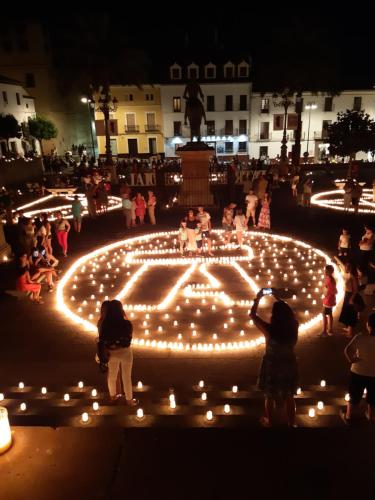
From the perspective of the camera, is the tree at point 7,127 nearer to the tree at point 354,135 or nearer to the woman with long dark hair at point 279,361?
the tree at point 354,135

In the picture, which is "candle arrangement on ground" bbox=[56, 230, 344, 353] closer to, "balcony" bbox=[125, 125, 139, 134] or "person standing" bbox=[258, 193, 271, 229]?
"person standing" bbox=[258, 193, 271, 229]

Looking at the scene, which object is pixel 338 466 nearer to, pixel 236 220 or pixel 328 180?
pixel 236 220

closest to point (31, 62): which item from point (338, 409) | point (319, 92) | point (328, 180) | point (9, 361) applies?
point (319, 92)

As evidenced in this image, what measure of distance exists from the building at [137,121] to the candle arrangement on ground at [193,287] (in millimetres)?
40291

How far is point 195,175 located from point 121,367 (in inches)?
636

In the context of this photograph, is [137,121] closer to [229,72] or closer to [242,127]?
[229,72]

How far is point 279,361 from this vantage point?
5.30 m

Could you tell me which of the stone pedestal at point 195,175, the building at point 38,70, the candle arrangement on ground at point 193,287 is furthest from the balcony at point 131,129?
the candle arrangement on ground at point 193,287

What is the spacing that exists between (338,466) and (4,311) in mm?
8009

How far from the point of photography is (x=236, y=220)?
14.1 metres

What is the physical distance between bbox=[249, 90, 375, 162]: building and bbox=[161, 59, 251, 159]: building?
127 cm

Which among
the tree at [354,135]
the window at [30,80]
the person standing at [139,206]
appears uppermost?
the window at [30,80]

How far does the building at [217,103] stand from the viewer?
4872 cm

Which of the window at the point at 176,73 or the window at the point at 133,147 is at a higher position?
the window at the point at 176,73
